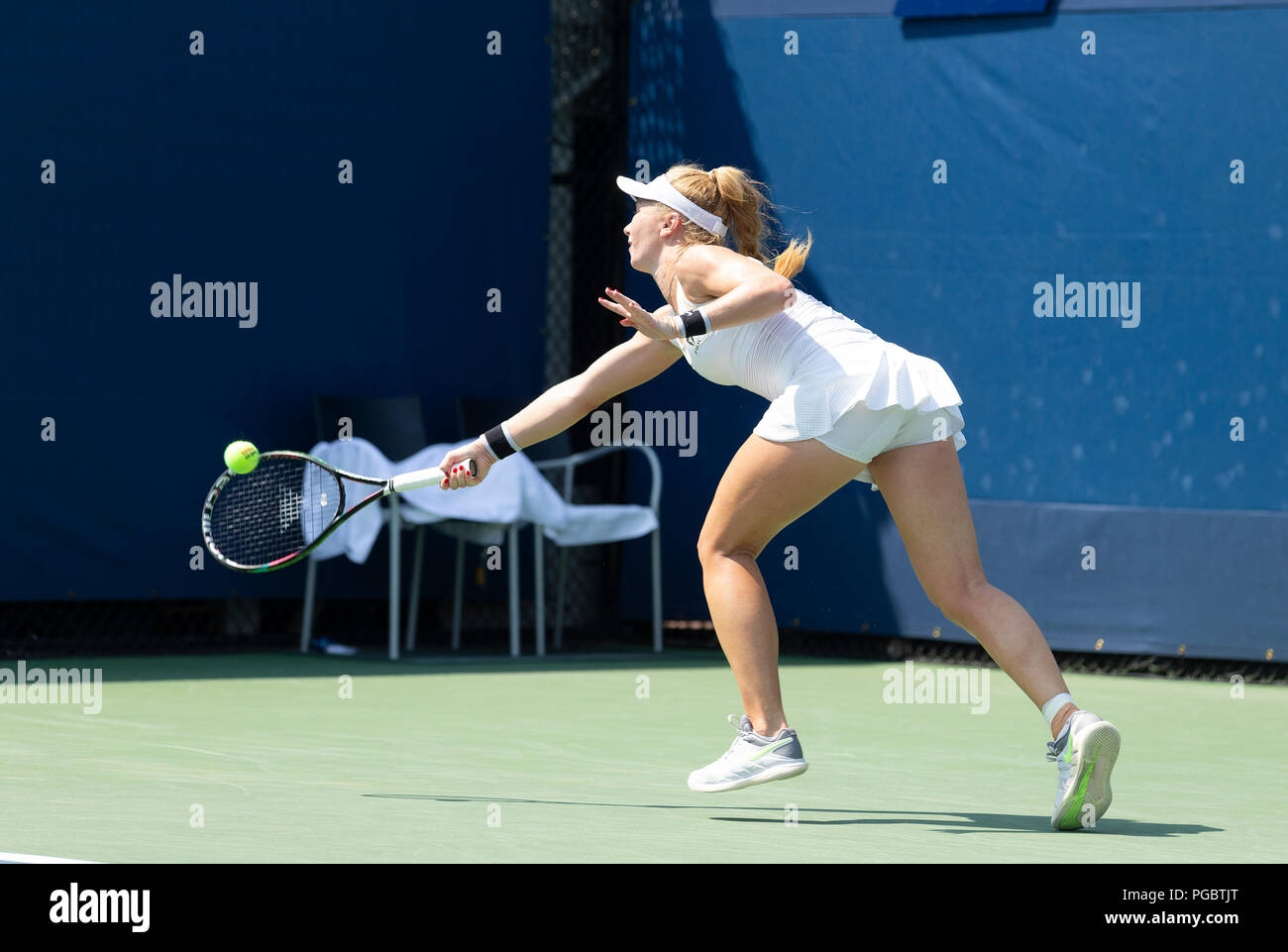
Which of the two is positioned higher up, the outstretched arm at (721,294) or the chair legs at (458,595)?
the outstretched arm at (721,294)

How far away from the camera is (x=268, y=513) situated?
7730mm

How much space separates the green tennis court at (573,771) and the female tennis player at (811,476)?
19cm

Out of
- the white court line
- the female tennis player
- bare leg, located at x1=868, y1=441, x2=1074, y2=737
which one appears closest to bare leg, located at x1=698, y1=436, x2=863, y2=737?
the female tennis player

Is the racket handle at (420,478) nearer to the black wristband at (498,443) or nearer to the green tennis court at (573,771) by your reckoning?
the black wristband at (498,443)

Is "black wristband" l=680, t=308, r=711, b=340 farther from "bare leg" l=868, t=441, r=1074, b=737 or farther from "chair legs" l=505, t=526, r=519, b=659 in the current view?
"chair legs" l=505, t=526, r=519, b=659

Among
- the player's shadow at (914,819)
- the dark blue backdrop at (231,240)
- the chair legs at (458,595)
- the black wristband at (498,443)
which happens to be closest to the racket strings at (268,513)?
the dark blue backdrop at (231,240)

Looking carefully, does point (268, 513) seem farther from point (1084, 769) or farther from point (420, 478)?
point (1084, 769)

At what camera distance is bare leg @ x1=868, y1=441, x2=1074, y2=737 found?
14.8 ft

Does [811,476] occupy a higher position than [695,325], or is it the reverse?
[695,325]

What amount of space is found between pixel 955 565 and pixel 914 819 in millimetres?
611

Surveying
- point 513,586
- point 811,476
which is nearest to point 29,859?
point 811,476

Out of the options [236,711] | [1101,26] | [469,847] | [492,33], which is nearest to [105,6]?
[492,33]

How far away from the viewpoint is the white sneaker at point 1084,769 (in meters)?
Answer: 4.36
